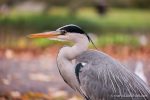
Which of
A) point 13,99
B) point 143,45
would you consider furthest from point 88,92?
point 143,45

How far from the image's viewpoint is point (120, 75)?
569 centimetres

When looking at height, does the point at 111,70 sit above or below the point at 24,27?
above

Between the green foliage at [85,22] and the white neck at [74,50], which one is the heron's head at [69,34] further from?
the green foliage at [85,22]

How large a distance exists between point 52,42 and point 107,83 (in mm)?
6035

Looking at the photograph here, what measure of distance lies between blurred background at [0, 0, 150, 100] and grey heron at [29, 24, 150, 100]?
68.1 inches

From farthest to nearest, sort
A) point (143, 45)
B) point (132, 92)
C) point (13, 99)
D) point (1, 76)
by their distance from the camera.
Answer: point (143, 45) → point (1, 76) → point (13, 99) → point (132, 92)

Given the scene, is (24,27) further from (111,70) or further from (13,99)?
(111,70)

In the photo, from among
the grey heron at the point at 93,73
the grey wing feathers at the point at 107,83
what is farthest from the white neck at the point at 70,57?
the grey wing feathers at the point at 107,83

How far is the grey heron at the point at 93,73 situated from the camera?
5660 millimetres

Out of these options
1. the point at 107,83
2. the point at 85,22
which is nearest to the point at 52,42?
the point at 85,22

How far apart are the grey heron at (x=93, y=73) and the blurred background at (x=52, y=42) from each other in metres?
1.73

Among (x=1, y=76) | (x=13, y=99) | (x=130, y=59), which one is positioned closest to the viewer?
(x=13, y=99)

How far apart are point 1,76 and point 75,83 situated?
2.91 meters

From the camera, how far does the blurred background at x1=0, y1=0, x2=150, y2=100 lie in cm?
831
